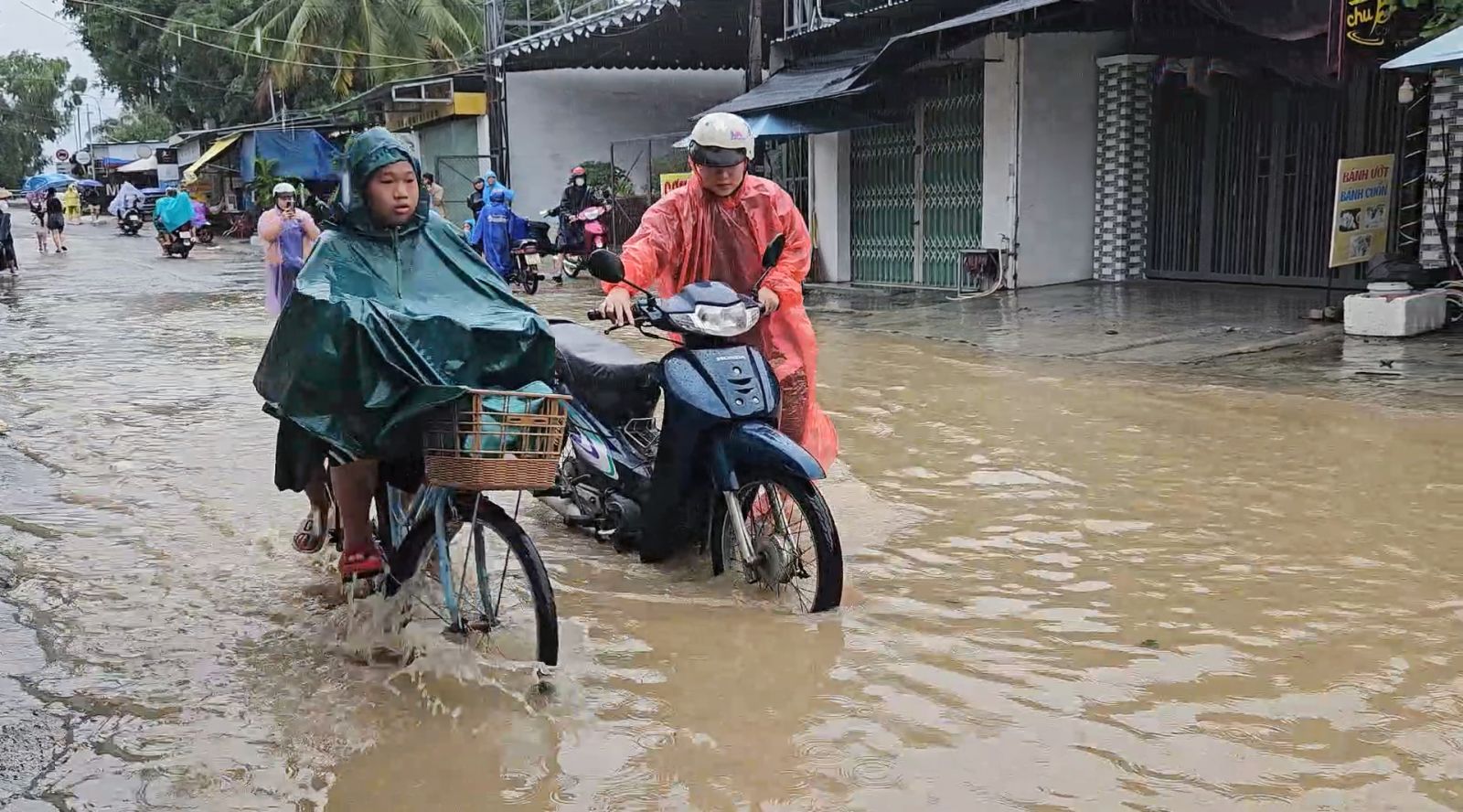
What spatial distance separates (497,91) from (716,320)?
1924 centimetres

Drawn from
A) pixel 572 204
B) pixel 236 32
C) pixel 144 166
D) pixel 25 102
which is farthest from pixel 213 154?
pixel 25 102

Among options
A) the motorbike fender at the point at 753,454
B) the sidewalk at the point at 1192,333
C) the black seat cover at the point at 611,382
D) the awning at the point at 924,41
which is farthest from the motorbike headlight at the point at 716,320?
the awning at the point at 924,41

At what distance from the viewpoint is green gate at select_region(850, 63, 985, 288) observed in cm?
1365

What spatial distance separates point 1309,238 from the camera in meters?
11.9

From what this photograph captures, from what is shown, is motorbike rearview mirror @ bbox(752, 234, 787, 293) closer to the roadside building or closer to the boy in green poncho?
the boy in green poncho

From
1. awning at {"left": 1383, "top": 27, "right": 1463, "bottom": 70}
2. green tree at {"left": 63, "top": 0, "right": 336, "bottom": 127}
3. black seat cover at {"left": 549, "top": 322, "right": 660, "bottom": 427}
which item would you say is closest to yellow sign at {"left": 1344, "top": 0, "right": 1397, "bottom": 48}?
awning at {"left": 1383, "top": 27, "right": 1463, "bottom": 70}

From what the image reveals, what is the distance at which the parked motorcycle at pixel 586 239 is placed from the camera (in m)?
16.8

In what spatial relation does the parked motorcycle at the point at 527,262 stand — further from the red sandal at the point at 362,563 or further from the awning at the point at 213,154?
the awning at the point at 213,154

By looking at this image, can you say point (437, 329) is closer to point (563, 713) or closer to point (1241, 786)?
point (563, 713)

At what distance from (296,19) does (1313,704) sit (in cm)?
2941

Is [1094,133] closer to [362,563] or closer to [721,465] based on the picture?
[721,465]

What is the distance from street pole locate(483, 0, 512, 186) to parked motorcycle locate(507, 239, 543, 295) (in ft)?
21.7

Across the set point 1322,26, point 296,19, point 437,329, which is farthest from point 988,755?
point 296,19

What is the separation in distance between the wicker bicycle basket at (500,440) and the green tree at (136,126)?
212 ft
